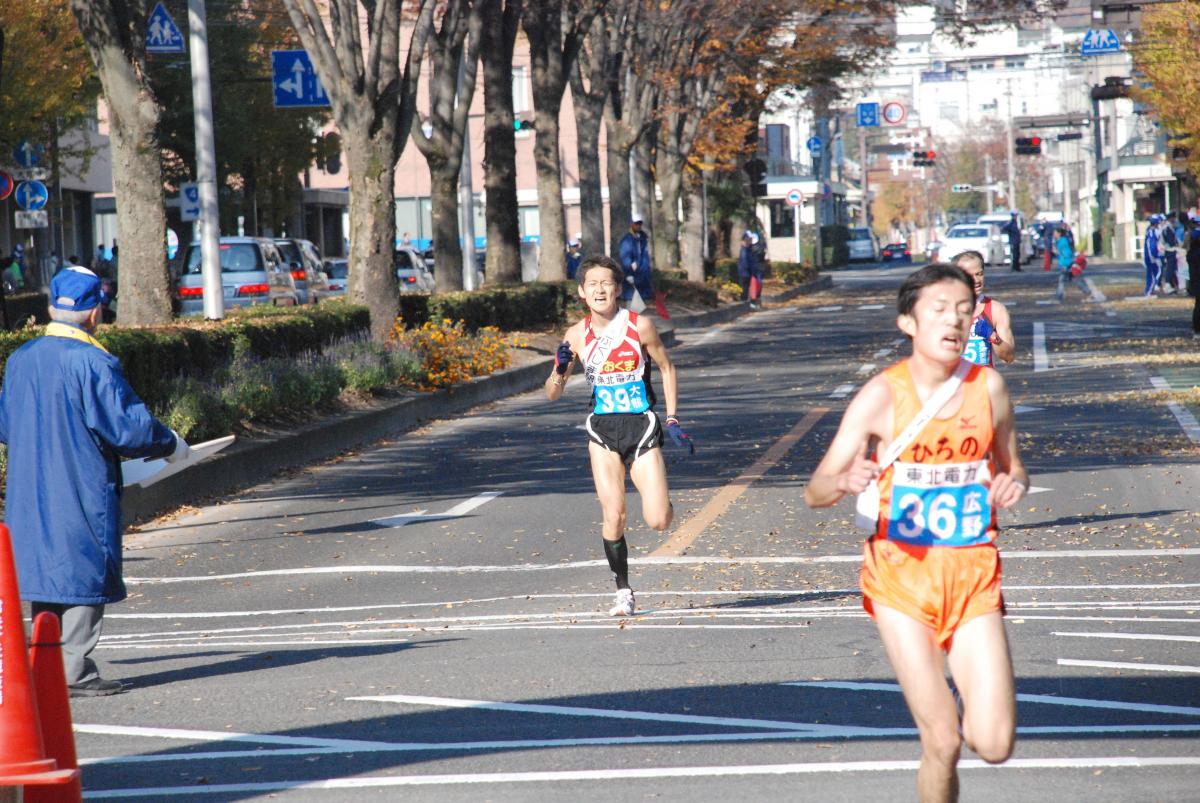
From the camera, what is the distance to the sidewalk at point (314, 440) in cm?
1488

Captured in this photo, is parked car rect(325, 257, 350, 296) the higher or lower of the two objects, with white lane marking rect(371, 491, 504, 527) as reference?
higher

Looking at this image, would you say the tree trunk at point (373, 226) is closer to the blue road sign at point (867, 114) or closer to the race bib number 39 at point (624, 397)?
the race bib number 39 at point (624, 397)

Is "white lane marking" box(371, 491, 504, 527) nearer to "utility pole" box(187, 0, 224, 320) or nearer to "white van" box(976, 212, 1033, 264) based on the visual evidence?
"utility pole" box(187, 0, 224, 320)

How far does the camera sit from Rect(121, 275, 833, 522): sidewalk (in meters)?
14.9

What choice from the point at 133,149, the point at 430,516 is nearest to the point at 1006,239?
the point at 133,149

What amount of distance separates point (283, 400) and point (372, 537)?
595cm

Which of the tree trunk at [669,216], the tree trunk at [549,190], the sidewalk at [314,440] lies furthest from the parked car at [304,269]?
the sidewalk at [314,440]

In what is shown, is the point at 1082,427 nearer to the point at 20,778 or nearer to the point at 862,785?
the point at 862,785

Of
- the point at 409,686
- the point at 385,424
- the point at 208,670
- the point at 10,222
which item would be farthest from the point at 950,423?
the point at 10,222

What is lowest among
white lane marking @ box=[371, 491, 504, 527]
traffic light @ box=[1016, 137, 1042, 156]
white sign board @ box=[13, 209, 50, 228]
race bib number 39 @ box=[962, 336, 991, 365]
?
white lane marking @ box=[371, 491, 504, 527]

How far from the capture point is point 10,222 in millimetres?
56094

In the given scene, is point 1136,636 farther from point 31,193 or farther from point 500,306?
point 31,193

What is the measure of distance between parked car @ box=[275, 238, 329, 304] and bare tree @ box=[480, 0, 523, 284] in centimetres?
721

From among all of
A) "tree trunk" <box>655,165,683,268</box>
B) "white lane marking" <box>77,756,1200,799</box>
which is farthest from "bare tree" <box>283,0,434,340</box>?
"tree trunk" <box>655,165,683,268</box>
